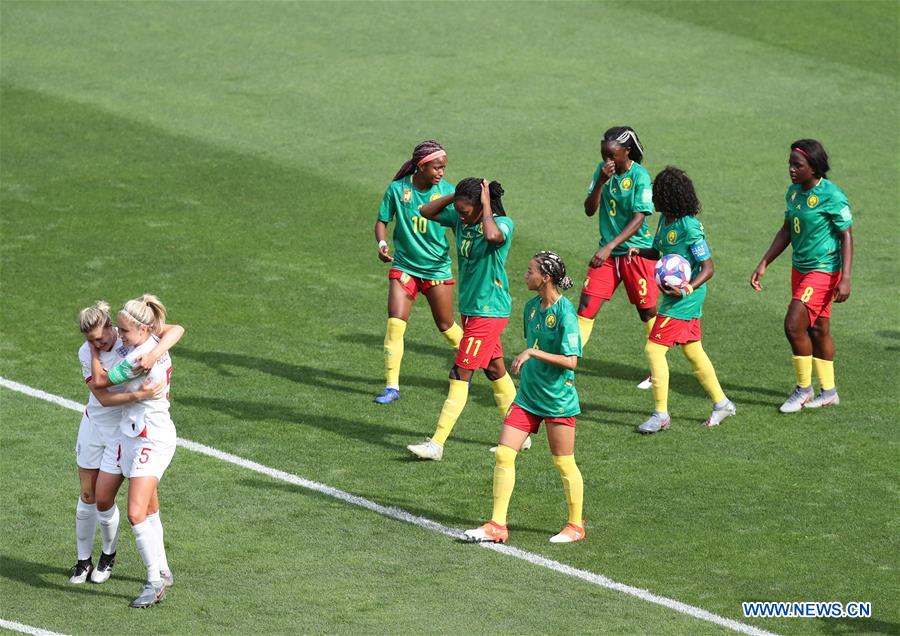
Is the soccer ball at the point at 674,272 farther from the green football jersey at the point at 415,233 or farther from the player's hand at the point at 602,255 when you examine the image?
the green football jersey at the point at 415,233

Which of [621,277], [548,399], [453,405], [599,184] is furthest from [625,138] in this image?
[548,399]

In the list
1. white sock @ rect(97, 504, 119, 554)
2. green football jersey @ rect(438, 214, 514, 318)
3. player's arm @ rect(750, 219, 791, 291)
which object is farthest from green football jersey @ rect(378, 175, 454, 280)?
white sock @ rect(97, 504, 119, 554)

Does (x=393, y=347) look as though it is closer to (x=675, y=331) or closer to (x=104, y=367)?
(x=675, y=331)

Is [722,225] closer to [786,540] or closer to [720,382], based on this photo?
[720,382]

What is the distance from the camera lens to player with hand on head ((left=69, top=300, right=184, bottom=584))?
375 inches

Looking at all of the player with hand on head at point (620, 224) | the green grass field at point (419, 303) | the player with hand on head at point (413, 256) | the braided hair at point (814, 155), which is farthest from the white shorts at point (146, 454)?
the braided hair at point (814, 155)

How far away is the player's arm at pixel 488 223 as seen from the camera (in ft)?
38.1

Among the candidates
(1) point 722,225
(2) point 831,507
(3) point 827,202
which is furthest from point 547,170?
(2) point 831,507

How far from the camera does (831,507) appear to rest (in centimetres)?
1122

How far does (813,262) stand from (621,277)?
5.87ft

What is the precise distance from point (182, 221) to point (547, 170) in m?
5.34

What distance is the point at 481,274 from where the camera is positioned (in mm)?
12055

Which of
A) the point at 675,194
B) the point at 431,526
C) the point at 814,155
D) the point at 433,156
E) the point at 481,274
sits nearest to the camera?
Result: the point at 431,526

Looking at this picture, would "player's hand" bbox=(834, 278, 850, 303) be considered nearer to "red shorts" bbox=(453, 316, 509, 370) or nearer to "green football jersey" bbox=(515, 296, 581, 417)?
"red shorts" bbox=(453, 316, 509, 370)
